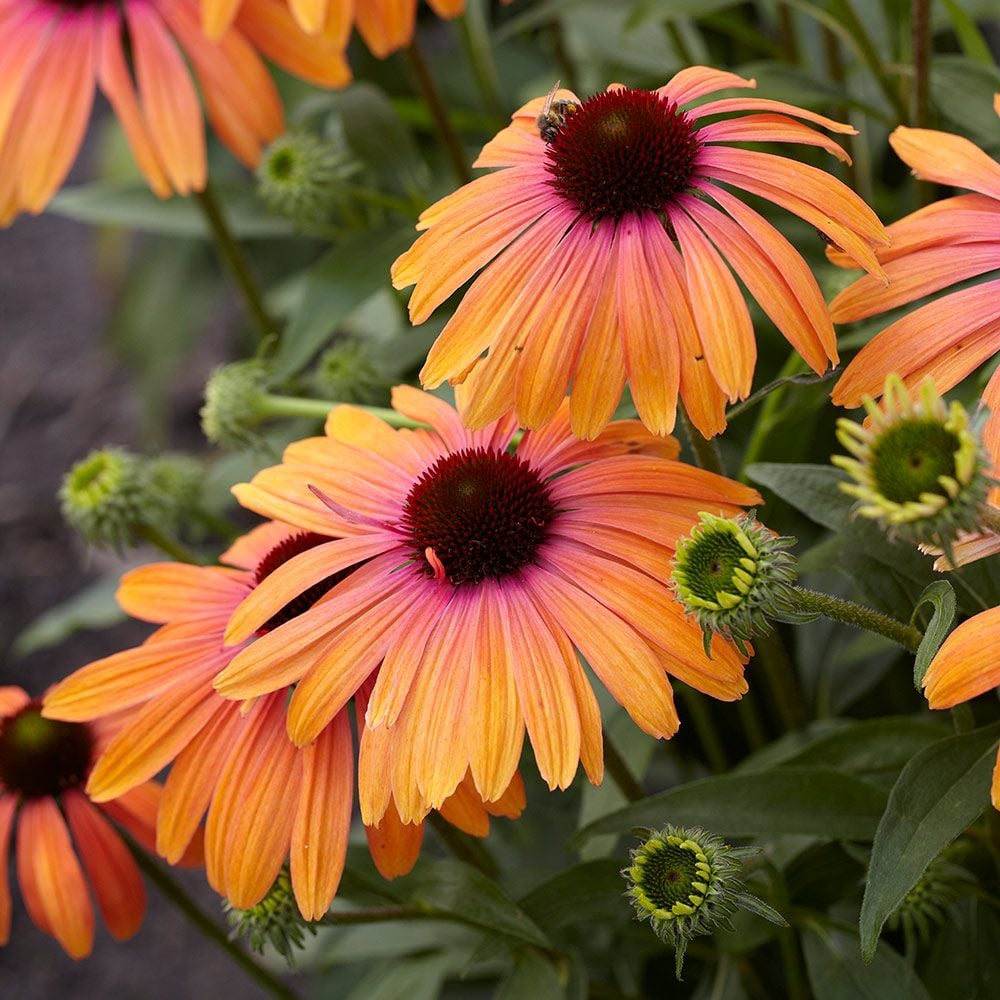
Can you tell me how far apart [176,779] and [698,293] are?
1.00ft

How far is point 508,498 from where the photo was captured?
57 centimetres

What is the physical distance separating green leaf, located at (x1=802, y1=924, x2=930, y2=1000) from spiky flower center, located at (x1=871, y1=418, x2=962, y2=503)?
0.31 metres

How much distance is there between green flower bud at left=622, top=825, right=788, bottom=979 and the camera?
0.50 meters

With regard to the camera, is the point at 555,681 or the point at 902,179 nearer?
the point at 555,681

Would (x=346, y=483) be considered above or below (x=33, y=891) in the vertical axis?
above

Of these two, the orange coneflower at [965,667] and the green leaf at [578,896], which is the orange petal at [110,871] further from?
the orange coneflower at [965,667]

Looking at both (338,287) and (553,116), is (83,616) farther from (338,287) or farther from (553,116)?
(553,116)

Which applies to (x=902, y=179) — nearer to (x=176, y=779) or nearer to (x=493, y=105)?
(x=493, y=105)

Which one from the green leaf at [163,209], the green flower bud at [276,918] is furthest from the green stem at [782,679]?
the green leaf at [163,209]

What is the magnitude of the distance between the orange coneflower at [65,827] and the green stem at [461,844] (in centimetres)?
16

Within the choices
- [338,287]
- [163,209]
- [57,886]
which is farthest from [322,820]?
[163,209]

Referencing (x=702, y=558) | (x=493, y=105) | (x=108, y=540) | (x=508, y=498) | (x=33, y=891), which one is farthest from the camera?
(x=493, y=105)

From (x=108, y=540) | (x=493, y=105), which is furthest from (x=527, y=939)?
(x=493, y=105)

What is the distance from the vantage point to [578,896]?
66 cm
